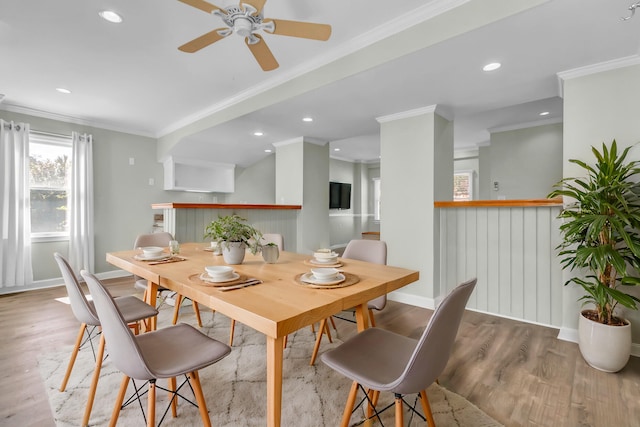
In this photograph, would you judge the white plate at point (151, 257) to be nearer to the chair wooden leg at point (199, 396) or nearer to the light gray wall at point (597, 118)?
the chair wooden leg at point (199, 396)

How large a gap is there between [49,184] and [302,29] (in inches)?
177

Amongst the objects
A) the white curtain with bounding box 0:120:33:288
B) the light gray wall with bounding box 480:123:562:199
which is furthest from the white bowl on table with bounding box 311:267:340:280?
the white curtain with bounding box 0:120:33:288

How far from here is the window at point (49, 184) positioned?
4.13 metres

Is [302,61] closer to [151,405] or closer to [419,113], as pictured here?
[419,113]

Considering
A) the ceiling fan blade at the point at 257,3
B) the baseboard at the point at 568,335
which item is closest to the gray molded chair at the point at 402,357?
the ceiling fan blade at the point at 257,3

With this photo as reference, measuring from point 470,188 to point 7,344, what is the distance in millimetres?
7333

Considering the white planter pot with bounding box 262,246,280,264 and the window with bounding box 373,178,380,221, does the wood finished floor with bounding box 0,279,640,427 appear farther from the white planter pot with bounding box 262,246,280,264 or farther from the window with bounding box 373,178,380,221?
the window with bounding box 373,178,380,221

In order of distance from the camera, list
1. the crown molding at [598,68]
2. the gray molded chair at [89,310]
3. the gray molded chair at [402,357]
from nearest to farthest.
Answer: the gray molded chair at [402,357]
the gray molded chair at [89,310]
the crown molding at [598,68]

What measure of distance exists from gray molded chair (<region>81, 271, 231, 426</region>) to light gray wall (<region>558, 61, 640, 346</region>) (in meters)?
2.81

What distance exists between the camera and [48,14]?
2.10m

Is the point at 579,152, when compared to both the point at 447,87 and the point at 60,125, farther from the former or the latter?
the point at 60,125

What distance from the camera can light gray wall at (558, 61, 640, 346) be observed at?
2215 millimetres

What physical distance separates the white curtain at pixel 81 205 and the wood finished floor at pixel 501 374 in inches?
55.0

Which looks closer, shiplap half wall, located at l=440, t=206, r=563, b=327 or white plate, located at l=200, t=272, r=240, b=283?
white plate, located at l=200, t=272, r=240, b=283
